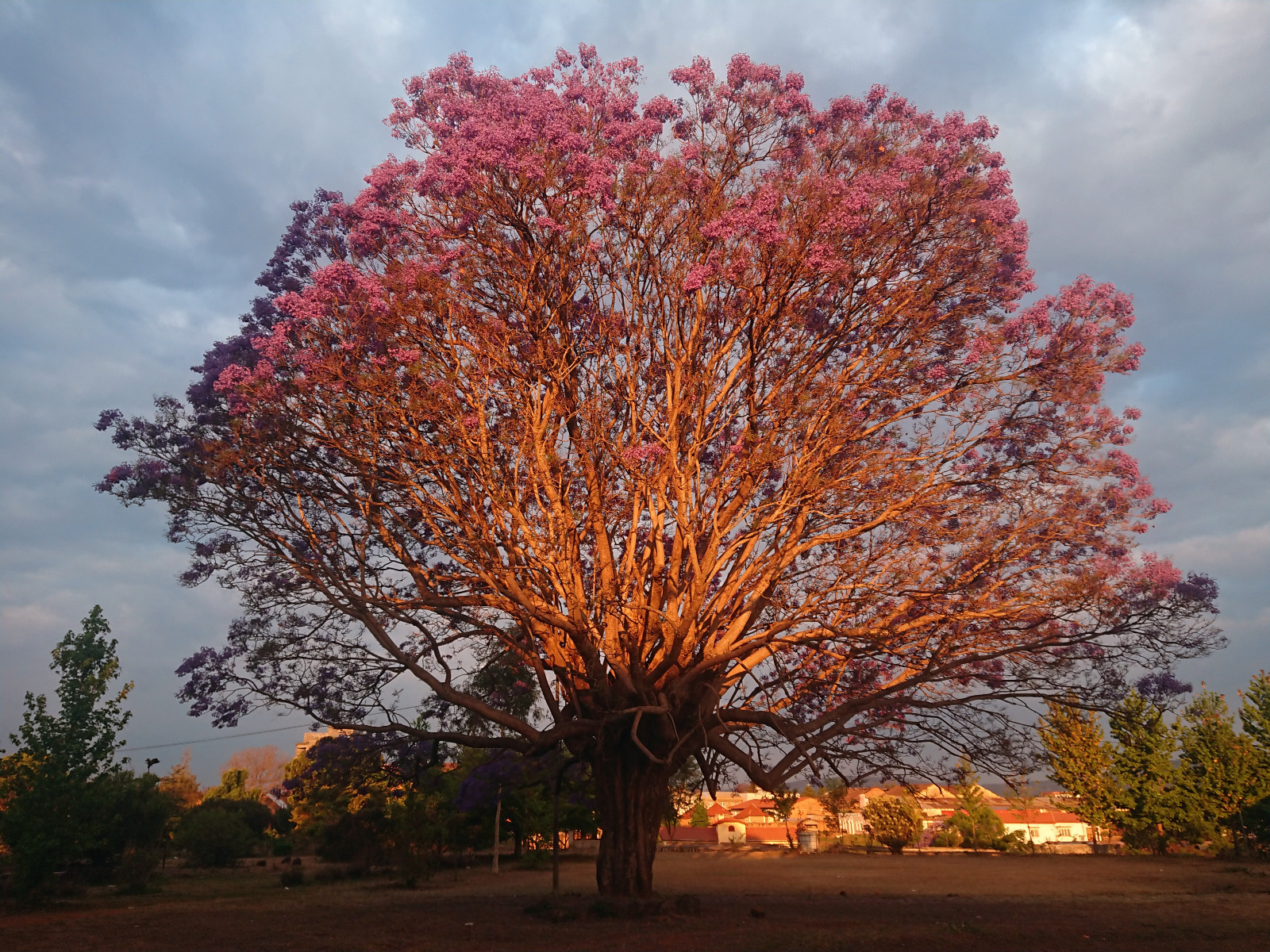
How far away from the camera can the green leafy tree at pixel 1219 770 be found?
1072 inches

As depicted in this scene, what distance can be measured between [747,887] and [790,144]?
15.6 m

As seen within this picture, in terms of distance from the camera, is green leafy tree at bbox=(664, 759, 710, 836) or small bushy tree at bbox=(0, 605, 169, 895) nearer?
small bushy tree at bbox=(0, 605, 169, 895)

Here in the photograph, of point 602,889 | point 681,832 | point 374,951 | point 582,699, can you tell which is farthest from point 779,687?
point 681,832

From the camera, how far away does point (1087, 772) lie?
30922 mm

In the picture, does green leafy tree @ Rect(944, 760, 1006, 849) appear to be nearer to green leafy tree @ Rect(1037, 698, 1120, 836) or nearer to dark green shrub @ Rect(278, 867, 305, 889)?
green leafy tree @ Rect(1037, 698, 1120, 836)

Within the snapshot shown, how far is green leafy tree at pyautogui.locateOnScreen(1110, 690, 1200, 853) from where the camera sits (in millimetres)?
28500

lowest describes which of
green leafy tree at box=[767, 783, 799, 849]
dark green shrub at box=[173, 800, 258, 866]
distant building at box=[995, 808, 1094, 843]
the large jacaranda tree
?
distant building at box=[995, 808, 1094, 843]

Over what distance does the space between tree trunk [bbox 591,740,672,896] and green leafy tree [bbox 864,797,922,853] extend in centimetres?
2701

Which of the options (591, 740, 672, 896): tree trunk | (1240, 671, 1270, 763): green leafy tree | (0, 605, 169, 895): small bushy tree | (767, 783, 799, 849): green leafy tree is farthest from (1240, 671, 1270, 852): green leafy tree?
(0, 605, 169, 895): small bushy tree

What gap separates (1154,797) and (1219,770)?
234 cm

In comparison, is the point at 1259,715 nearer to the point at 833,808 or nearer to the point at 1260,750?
the point at 1260,750

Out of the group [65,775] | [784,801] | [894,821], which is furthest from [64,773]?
[894,821]

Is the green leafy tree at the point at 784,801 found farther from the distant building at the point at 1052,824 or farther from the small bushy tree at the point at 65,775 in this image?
the distant building at the point at 1052,824

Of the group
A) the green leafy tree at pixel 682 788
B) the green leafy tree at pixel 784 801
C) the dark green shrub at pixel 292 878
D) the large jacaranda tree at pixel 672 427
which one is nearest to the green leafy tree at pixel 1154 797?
the green leafy tree at pixel 784 801
